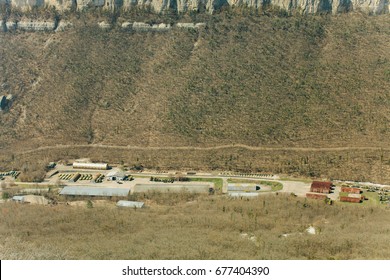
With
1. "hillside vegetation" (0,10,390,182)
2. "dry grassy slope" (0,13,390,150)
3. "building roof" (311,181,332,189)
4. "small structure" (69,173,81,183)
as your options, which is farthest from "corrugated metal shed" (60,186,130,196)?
"building roof" (311,181,332,189)

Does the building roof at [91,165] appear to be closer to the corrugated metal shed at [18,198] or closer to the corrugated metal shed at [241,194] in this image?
the corrugated metal shed at [18,198]

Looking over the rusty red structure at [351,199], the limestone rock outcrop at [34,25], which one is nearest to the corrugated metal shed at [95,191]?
the rusty red structure at [351,199]

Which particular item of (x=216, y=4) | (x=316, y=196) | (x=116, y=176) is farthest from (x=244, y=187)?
(x=216, y=4)

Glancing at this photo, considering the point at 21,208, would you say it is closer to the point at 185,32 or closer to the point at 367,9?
the point at 185,32

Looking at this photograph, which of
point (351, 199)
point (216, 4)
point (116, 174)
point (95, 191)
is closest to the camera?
point (351, 199)

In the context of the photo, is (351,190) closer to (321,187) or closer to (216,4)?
(321,187)

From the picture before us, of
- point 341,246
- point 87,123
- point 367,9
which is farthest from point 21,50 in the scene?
point 341,246
